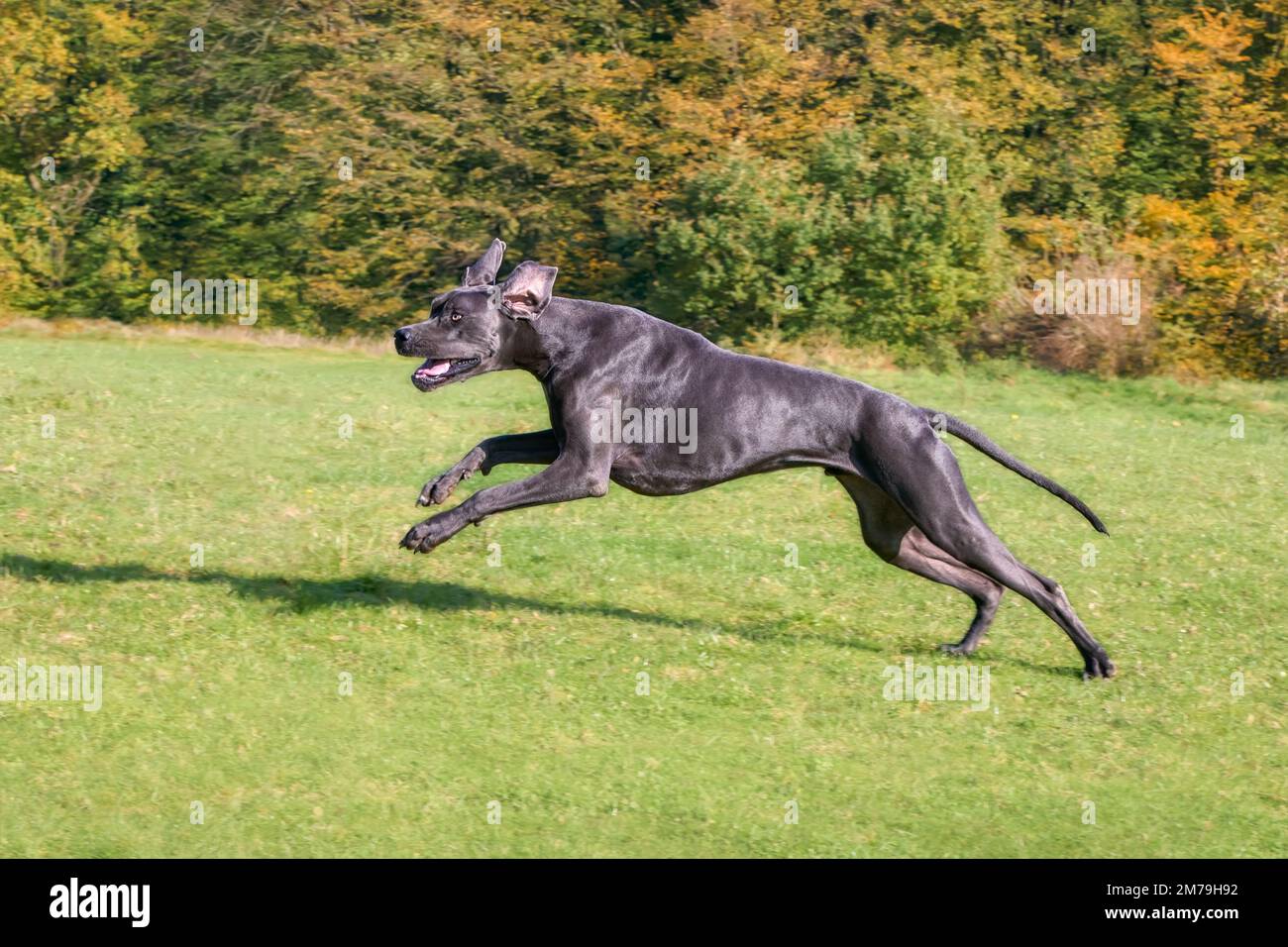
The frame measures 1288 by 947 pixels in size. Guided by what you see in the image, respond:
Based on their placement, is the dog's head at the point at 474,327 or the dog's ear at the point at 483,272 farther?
the dog's ear at the point at 483,272

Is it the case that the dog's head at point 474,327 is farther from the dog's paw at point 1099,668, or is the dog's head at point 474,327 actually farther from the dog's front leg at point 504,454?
the dog's paw at point 1099,668

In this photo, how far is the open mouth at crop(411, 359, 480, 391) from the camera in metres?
9.89

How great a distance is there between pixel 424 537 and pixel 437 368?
108 centimetres

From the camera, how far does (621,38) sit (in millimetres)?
41250

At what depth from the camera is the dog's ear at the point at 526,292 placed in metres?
9.96

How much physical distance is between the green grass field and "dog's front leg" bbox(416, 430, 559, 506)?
4.43ft

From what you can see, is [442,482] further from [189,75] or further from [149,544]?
[189,75]

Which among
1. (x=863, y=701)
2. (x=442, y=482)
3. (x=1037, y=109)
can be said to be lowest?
(x=863, y=701)

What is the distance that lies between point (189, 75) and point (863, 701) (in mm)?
36139

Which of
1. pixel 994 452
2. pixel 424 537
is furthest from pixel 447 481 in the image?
pixel 994 452

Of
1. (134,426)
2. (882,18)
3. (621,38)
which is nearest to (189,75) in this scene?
(621,38)

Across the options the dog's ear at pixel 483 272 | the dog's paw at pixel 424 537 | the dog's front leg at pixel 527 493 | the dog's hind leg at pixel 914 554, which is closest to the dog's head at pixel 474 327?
the dog's ear at pixel 483 272

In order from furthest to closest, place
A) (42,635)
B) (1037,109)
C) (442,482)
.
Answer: (1037,109) → (42,635) → (442,482)

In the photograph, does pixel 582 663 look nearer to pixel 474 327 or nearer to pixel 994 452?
pixel 474 327
